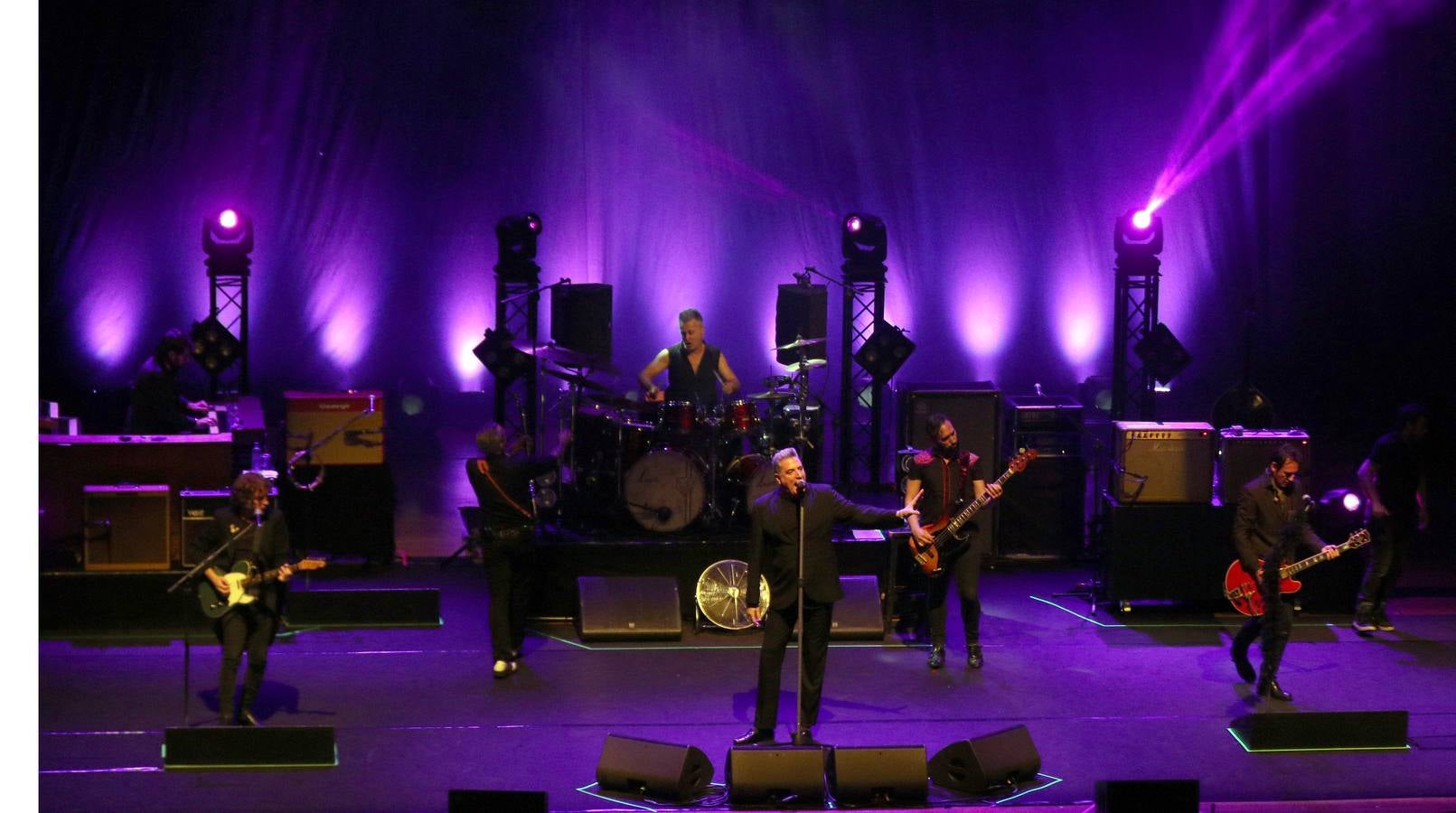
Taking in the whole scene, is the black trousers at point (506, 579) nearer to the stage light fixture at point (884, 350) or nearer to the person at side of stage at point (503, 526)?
the person at side of stage at point (503, 526)

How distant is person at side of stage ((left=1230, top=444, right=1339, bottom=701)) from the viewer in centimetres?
917

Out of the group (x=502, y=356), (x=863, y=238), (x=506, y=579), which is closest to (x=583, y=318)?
(x=502, y=356)

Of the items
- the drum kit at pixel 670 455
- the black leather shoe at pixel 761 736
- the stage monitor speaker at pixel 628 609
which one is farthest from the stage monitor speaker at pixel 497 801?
the drum kit at pixel 670 455

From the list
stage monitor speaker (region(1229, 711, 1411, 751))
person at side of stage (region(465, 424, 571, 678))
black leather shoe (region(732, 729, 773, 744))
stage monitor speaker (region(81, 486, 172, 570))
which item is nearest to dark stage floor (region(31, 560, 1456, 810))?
stage monitor speaker (region(1229, 711, 1411, 751))

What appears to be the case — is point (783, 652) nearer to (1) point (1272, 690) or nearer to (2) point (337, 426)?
(1) point (1272, 690)

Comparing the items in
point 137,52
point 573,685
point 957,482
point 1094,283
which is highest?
point 137,52

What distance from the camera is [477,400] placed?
1438 centimetres

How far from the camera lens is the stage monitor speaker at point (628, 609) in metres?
10.7

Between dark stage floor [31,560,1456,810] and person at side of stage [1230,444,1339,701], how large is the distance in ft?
1.24

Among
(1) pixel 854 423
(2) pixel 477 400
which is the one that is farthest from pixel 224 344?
(1) pixel 854 423

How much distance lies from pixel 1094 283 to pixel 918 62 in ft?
8.48

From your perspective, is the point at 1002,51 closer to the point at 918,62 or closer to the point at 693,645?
the point at 918,62

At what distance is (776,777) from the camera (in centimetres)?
766

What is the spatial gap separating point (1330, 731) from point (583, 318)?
669 centimetres
